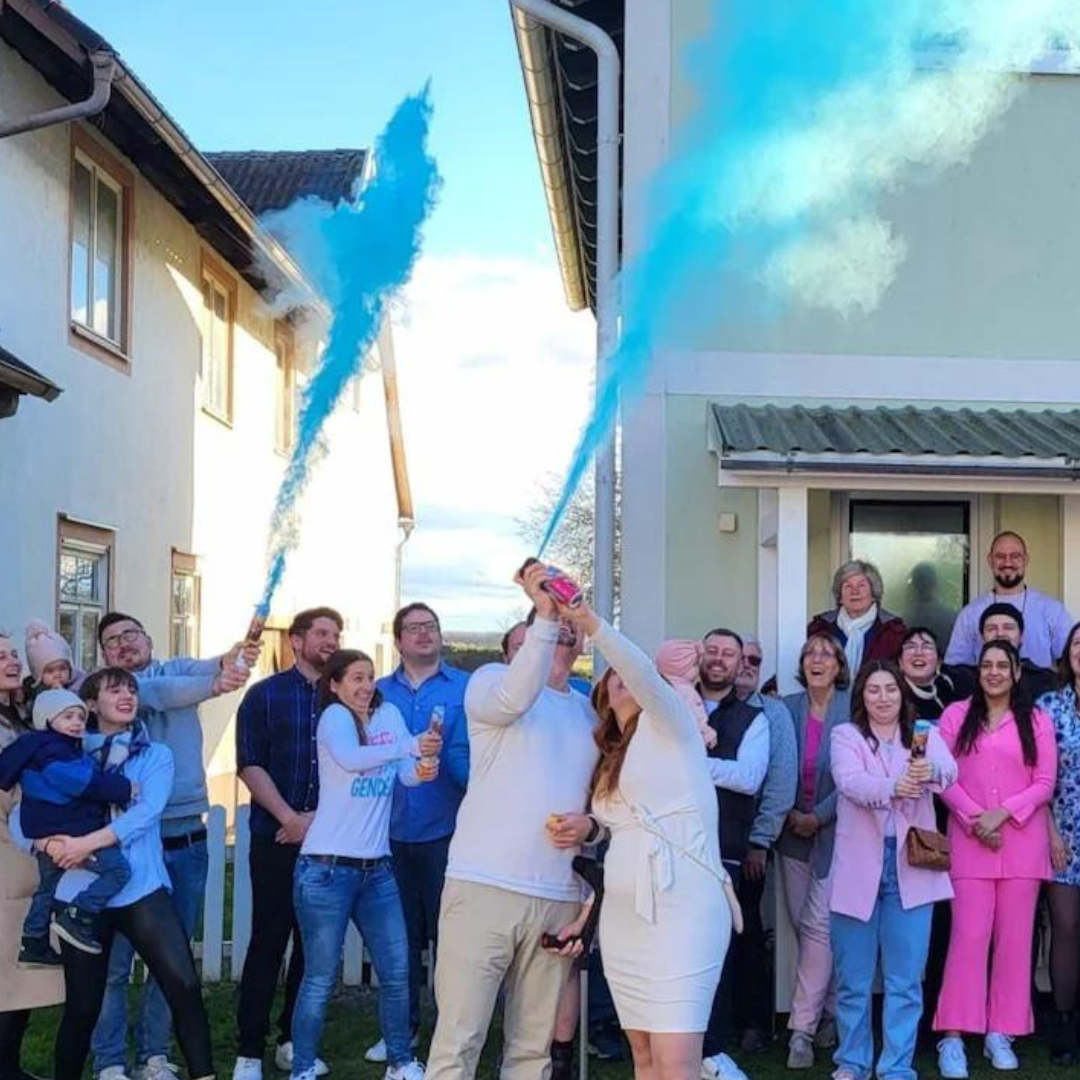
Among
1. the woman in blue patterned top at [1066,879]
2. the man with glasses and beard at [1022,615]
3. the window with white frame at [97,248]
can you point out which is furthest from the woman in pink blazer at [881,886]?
the window with white frame at [97,248]

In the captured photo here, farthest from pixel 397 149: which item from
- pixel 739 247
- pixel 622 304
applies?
pixel 739 247

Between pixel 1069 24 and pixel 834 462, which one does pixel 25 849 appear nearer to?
pixel 834 462

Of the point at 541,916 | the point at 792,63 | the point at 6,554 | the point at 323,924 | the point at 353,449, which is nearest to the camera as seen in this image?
the point at 541,916

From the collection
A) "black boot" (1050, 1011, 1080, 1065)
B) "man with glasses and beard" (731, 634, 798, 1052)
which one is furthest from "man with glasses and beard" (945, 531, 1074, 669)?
"black boot" (1050, 1011, 1080, 1065)

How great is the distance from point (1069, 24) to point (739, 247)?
7.60 feet

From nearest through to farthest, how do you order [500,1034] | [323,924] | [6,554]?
[323,924] → [500,1034] → [6,554]

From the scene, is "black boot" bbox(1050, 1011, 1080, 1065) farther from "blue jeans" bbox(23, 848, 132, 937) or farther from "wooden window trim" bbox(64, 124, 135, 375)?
"wooden window trim" bbox(64, 124, 135, 375)

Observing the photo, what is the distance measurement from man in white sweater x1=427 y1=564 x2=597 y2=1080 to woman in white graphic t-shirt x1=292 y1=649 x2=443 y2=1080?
104cm

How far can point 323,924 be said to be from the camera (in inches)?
229

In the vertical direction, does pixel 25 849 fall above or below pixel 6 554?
below

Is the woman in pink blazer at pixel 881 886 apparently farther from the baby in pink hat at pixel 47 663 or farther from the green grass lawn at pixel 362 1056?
the baby in pink hat at pixel 47 663

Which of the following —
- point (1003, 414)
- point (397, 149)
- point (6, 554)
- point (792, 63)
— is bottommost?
point (6, 554)

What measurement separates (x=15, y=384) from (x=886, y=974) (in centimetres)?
621

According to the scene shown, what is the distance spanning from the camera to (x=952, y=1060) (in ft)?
21.0
